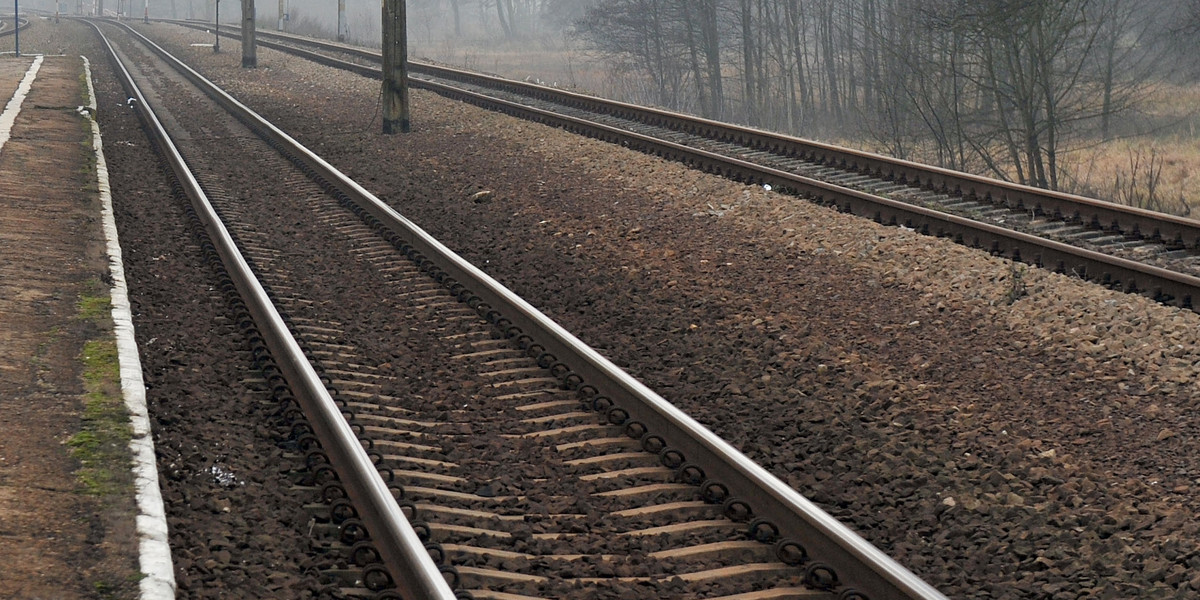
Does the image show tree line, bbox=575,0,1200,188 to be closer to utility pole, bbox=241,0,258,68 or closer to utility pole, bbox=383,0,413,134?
utility pole, bbox=383,0,413,134

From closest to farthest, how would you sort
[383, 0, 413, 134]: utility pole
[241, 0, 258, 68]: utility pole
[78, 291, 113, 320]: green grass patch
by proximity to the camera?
1. [78, 291, 113, 320]: green grass patch
2. [383, 0, 413, 134]: utility pole
3. [241, 0, 258, 68]: utility pole

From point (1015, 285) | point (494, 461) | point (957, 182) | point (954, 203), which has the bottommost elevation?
point (494, 461)

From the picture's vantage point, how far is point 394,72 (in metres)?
18.7

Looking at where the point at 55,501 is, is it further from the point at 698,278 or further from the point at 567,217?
the point at 567,217

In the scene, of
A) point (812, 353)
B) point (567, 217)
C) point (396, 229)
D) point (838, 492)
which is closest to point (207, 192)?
point (396, 229)

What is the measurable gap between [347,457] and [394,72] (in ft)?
47.1

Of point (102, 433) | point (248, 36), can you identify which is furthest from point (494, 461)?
point (248, 36)

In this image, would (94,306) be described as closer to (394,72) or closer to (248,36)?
(394,72)

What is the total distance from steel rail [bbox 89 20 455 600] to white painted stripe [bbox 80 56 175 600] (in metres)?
0.79

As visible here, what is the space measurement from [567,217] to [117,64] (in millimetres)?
27691

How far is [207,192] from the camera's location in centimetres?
1318

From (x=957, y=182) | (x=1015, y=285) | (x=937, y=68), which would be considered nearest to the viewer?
(x=1015, y=285)

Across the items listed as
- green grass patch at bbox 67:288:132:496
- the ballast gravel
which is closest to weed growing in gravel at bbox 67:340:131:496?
green grass patch at bbox 67:288:132:496

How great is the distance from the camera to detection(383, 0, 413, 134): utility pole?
18.5m
